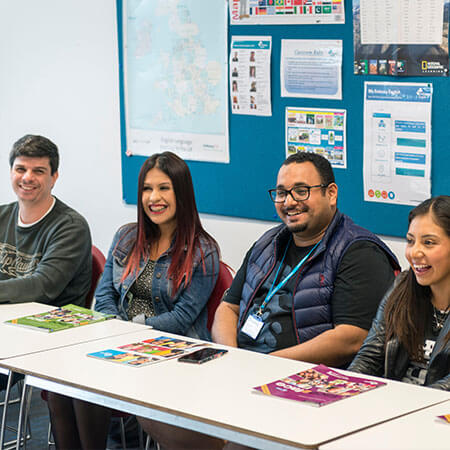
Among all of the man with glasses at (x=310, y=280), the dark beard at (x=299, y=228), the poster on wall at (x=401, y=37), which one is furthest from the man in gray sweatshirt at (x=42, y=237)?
the poster on wall at (x=401, y=37)

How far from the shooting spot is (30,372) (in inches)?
106

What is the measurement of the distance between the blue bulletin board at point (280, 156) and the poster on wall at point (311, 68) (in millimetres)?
27

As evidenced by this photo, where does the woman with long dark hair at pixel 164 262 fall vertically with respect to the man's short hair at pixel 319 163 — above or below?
below

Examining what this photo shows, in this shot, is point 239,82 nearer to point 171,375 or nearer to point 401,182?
point 401,182

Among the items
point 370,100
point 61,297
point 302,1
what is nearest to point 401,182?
point 370,100

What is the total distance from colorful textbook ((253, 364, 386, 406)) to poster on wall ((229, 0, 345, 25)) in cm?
189

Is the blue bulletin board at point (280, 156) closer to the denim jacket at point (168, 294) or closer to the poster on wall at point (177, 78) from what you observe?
the poster on wall at point (177, 78)

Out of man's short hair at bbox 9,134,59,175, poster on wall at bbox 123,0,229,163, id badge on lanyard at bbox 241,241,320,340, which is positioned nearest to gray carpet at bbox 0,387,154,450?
id badge on lanyard at bbox 241,241,320,340

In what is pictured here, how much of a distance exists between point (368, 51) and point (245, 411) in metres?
2.04

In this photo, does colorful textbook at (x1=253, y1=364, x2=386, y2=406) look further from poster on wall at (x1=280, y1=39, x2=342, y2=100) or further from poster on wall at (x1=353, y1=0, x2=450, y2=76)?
poster on wall at (x1=280, y1=39, x2=342, y2=100)

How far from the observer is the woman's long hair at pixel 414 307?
274cm

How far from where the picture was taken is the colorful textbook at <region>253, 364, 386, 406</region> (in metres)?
Result: 2.37

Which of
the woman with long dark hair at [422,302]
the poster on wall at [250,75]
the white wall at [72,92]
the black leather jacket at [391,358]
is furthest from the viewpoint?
the white wall at [72,92]

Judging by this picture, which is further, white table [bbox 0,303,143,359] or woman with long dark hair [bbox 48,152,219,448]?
woman with long dark hair [bbox 48,152,219,448]
